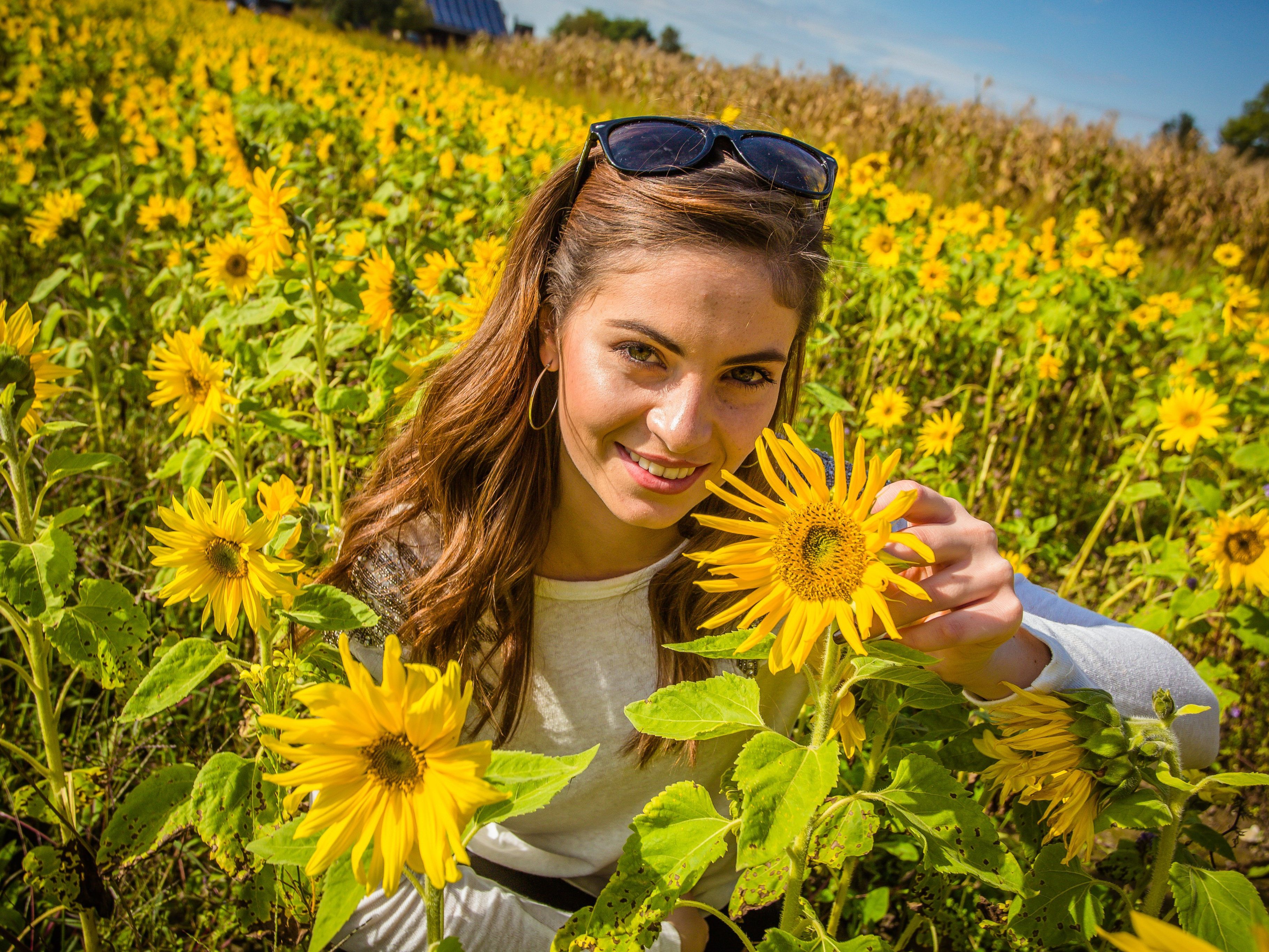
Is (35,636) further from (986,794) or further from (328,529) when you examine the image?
(986,794)

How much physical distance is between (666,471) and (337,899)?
71cm

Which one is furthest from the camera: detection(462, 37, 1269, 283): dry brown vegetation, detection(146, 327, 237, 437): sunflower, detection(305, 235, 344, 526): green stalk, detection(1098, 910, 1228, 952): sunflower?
detection(462, 37, 1269, 283): dry brown vegetation

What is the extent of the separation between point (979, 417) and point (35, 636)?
11.5ft

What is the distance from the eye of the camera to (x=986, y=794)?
1.49 m

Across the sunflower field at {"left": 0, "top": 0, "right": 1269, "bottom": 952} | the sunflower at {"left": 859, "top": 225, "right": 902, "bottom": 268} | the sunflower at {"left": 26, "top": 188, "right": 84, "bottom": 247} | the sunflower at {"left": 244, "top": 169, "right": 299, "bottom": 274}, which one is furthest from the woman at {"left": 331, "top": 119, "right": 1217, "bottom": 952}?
the sunflower at {"left": 859, "top": 225, "right": 902, "bottom": 268}

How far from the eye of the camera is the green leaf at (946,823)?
98 centimetres

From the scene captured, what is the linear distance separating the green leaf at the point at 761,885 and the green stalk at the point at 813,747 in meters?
0.01

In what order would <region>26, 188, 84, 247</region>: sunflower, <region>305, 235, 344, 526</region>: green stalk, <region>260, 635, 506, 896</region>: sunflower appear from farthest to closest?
<region>26, 188, 84, 247</region>: sunflower < <region>305, 235, 344, 526</region>: green stalk < <region>260, 635, 506, 896</region>: sunflower

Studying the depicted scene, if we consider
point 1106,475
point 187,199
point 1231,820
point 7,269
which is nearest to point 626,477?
point 1231,820

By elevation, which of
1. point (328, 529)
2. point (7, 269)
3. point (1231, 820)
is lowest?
point (1231, 820)

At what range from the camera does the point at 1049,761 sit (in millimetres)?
1043

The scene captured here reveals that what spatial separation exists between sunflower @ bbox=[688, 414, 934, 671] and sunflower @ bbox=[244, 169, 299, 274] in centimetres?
164

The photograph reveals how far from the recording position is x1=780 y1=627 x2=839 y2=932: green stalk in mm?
996

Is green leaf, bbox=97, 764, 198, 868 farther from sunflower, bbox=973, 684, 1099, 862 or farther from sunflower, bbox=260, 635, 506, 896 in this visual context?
sunflower, bbox=973, 684, 1099, 862
